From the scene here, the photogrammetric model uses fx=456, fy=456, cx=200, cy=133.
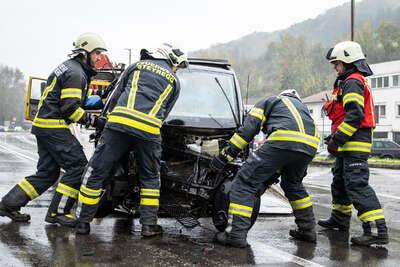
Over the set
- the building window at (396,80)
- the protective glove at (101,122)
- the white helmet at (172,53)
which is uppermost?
the building window at (396,80)

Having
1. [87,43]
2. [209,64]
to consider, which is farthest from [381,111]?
[87,43]

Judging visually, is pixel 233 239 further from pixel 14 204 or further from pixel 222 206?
pixel 14 204

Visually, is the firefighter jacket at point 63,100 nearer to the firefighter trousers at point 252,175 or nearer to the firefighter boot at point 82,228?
the firefighter boot at point 82,228

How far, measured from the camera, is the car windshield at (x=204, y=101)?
5305 mm

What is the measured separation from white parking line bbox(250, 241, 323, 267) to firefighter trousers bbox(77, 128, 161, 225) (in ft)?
A: 3.45

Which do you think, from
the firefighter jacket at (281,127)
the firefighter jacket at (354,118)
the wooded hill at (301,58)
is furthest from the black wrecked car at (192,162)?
the wooded hill at (301,58)

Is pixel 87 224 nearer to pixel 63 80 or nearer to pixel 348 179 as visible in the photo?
pixel 63 80

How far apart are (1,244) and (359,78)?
152 inches

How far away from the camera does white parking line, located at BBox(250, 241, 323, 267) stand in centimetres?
378

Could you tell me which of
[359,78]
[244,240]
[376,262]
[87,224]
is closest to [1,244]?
[87,224]

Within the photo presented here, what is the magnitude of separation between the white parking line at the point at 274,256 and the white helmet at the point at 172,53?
1978 millimetres

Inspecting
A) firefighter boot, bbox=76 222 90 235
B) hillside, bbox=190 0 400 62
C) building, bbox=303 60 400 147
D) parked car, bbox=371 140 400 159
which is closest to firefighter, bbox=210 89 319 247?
firefighter boot, bbox=76 222 90 235

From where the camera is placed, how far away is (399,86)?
46000 millimetres

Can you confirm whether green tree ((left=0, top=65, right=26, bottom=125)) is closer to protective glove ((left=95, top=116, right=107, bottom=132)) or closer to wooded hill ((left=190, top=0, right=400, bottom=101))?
wooded hill ((left=190, top=0, right=400, bottom=101))
